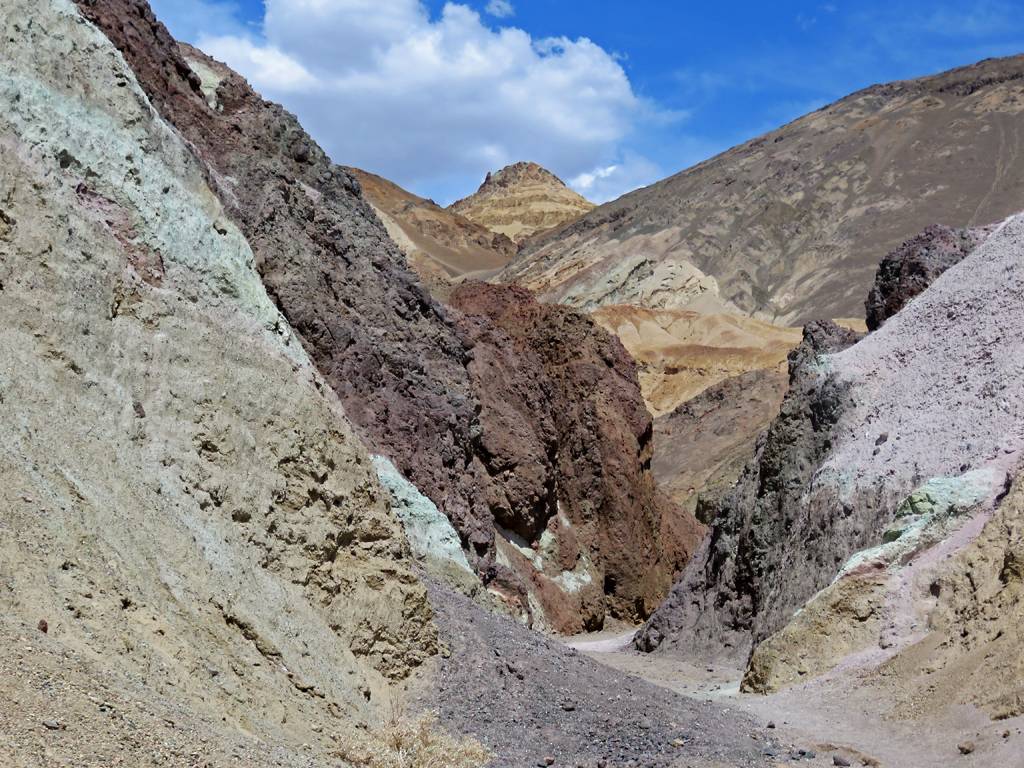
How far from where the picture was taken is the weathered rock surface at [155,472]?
8.75 meters

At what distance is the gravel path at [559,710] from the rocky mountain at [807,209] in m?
84.8

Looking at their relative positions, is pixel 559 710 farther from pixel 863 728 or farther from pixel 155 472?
pixel 155 472

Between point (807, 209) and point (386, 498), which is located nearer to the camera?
point (386, 498)

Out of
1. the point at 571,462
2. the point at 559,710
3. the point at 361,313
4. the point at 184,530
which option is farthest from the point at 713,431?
the point at 184,530

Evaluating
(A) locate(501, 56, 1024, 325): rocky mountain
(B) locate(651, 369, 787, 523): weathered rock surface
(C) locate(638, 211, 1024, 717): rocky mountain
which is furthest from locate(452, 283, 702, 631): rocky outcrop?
(A) locate(501, 56, 1024, 325): rocky mountain

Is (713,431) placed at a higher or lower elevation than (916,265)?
lower

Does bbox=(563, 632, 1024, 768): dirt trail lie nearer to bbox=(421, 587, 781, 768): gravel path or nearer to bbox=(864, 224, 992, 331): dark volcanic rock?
bbox=(421, 587, 781, 768): gravel path

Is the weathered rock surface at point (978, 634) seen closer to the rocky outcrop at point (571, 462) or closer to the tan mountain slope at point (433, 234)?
the rocky outcrop at point (571, 462)

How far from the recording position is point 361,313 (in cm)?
2528

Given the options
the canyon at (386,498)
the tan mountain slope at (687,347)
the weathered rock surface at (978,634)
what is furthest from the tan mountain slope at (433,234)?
the weathered rock surface at (978,634)

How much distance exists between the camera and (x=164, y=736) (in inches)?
303

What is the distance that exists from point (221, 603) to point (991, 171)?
122 metres

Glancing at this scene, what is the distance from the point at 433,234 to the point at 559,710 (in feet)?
459

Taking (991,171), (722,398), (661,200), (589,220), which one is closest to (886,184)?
(991,171)
